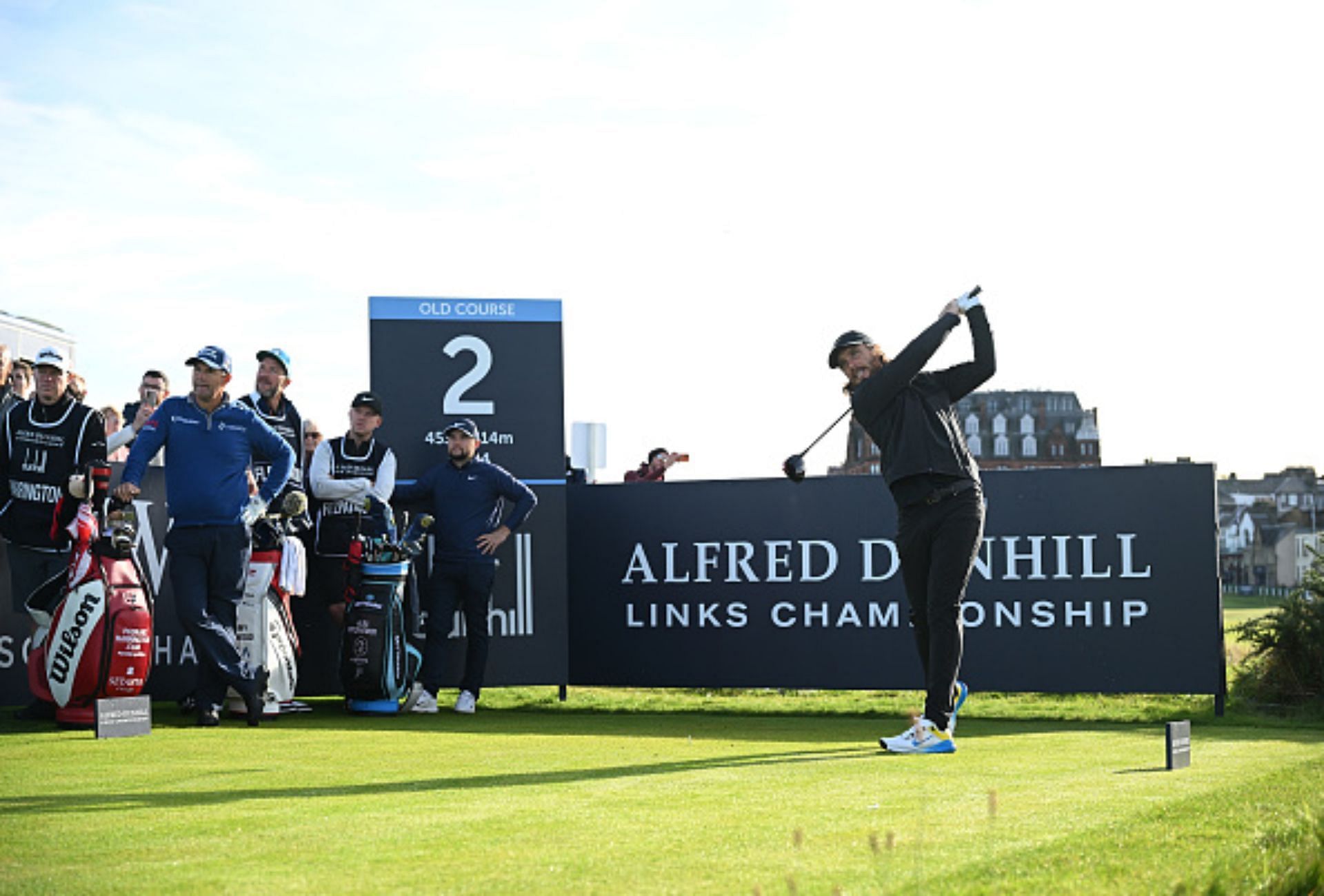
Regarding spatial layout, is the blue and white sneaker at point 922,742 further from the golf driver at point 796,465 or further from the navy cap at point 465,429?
the navy cap at point 465,429

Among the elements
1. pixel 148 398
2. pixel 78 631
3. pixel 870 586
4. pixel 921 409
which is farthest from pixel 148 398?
pixel 921 409

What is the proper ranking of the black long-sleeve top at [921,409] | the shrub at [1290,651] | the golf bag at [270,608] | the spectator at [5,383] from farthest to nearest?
the shrub at [1290,651] → the spectator at [5,383] → the golf bag at [270,608] → the black long-sleeve top at [921,409]

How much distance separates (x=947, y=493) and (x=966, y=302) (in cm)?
86

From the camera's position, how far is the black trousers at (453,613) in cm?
1109

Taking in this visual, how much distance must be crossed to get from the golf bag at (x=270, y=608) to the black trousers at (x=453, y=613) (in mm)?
1225

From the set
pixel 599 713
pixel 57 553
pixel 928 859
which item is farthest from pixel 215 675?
pixel 928 859

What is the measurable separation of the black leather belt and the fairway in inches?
45.0

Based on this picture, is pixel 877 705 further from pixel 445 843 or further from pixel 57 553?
pixel 445 843

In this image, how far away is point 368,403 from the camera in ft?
35.9

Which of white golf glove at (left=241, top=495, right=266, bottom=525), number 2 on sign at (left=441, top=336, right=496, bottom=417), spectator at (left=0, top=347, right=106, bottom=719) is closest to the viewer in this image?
white golf glove at (left=241, top=495, right=266, bottom=525)

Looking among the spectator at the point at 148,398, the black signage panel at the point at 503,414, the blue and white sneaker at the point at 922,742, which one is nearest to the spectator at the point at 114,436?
the spectator at the point at 148,398

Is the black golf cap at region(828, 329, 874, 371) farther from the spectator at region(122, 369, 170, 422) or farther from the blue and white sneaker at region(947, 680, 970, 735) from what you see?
the spectator at region(122, 369, 170, 422)

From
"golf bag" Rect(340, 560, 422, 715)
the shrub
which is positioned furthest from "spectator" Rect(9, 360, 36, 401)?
the shrub

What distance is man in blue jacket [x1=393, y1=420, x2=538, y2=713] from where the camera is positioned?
1118 centimetres
